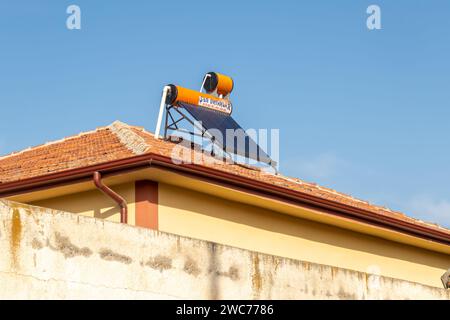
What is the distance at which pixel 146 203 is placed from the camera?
49.1 ft

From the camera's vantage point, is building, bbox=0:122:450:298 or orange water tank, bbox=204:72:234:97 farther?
orange water tank, bbox=204:72:234:97

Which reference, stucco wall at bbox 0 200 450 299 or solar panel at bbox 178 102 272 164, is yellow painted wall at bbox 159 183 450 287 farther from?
stucco wall at bbox 0 200 450 299

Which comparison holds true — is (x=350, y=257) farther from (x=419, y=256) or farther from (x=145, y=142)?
(x=145, y=142)

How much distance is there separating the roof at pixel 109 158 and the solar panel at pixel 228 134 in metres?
0.32

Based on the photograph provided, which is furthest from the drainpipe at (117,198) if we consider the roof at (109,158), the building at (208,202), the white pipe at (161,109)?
the white pipe at (161,109)

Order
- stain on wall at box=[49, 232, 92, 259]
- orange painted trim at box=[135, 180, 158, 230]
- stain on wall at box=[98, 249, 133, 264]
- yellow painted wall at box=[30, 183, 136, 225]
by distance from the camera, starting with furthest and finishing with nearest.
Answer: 1. yellow painted wall at box=[30, 183, 136, 225]
2. orange painted trim at box=[135, 180, 158, 230]
3. stain on wall at box=[98, 249, 133, 264]
4. stain on wall at box=[49, 232, 92, 259]

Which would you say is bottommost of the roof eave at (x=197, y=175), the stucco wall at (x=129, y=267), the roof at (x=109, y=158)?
the stucco wall at (x=129, y=267)

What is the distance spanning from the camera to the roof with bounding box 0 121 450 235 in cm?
1538

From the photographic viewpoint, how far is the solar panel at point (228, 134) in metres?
17.4

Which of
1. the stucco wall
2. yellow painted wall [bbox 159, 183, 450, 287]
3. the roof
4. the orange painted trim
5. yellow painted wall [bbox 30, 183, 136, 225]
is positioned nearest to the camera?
the stucco wall

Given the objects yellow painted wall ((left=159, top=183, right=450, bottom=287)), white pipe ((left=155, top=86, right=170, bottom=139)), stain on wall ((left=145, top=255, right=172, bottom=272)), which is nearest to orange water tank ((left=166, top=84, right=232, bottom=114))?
white pipe ((left=155, top=86, right=170, bottom=139))

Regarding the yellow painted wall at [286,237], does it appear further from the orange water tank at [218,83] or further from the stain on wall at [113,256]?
the stain on wall at [113,256]

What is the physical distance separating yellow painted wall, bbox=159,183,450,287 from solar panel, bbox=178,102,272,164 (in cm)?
140

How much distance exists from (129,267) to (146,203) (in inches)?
178
